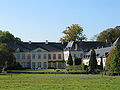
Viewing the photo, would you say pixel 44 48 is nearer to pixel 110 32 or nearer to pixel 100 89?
pixel 110 32

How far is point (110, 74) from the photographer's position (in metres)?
38.9

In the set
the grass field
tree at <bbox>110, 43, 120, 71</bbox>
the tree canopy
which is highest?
the tree canopy

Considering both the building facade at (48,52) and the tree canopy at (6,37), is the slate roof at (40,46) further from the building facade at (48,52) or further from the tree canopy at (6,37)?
the tree canopy at (6,37)

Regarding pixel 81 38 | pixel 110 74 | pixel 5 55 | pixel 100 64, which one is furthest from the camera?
pixel 81 38

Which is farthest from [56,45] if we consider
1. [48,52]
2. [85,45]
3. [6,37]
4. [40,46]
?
[6,37]

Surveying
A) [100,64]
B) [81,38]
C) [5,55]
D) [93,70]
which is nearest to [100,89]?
[93,70]

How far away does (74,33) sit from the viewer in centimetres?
7900

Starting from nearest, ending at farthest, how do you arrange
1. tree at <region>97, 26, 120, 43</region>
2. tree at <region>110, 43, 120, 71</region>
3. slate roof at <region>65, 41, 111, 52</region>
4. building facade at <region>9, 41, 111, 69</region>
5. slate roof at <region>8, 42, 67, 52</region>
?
tree at <region>110, 43, 120, 71</region> → slate roof at <region>65, 41, 111, 52</region> → building facade at <region>9, 41, 111, 69</region> → slate roof at <region>8, 42, 67, 52</region> → tree at <region>97, 26, 120, 43</region>

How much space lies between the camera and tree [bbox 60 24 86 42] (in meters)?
78.8

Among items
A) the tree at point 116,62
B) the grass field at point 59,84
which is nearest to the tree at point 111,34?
the tree at point 116,62

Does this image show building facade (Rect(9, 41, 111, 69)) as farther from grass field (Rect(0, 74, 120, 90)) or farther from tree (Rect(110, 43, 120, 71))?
grass field (Rect(0, 74, 120, 90))

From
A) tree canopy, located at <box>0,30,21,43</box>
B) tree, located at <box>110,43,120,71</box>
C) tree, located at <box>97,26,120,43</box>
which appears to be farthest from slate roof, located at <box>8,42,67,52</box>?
tree, located at <box>110,43,120,71</box>

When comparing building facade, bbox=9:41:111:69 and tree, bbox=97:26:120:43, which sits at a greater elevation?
tree, bbox=97:26:120:43

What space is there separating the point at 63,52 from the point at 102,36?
14198 millimetres
